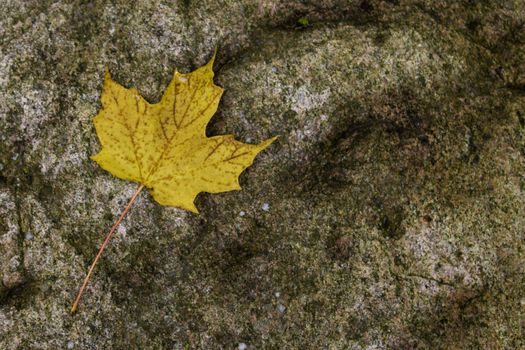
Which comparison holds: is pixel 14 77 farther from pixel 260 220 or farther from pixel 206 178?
pixel 260 220

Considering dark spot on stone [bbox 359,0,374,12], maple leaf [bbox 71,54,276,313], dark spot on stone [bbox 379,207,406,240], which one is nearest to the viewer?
maple leaf [bbox 71,54,276,313]

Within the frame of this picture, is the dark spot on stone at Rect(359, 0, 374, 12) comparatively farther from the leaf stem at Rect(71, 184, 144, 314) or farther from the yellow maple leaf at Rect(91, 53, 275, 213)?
the leaf stem at Rect(71, 184, 144, 314)

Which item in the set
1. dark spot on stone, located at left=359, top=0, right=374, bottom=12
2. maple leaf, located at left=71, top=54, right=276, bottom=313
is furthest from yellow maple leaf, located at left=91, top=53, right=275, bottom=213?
dark spot on stone, located at left=359, top=0, right=374, bottom=12

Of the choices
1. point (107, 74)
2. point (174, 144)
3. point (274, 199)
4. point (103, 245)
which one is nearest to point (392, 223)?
point (274, 199)

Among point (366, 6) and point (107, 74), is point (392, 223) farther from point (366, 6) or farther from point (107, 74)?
point (107, 74)

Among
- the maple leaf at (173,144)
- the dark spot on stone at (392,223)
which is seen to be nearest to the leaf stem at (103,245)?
the maple leaf at (173,144)

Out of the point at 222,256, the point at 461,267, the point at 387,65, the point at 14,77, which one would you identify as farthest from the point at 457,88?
the point at 14,77
